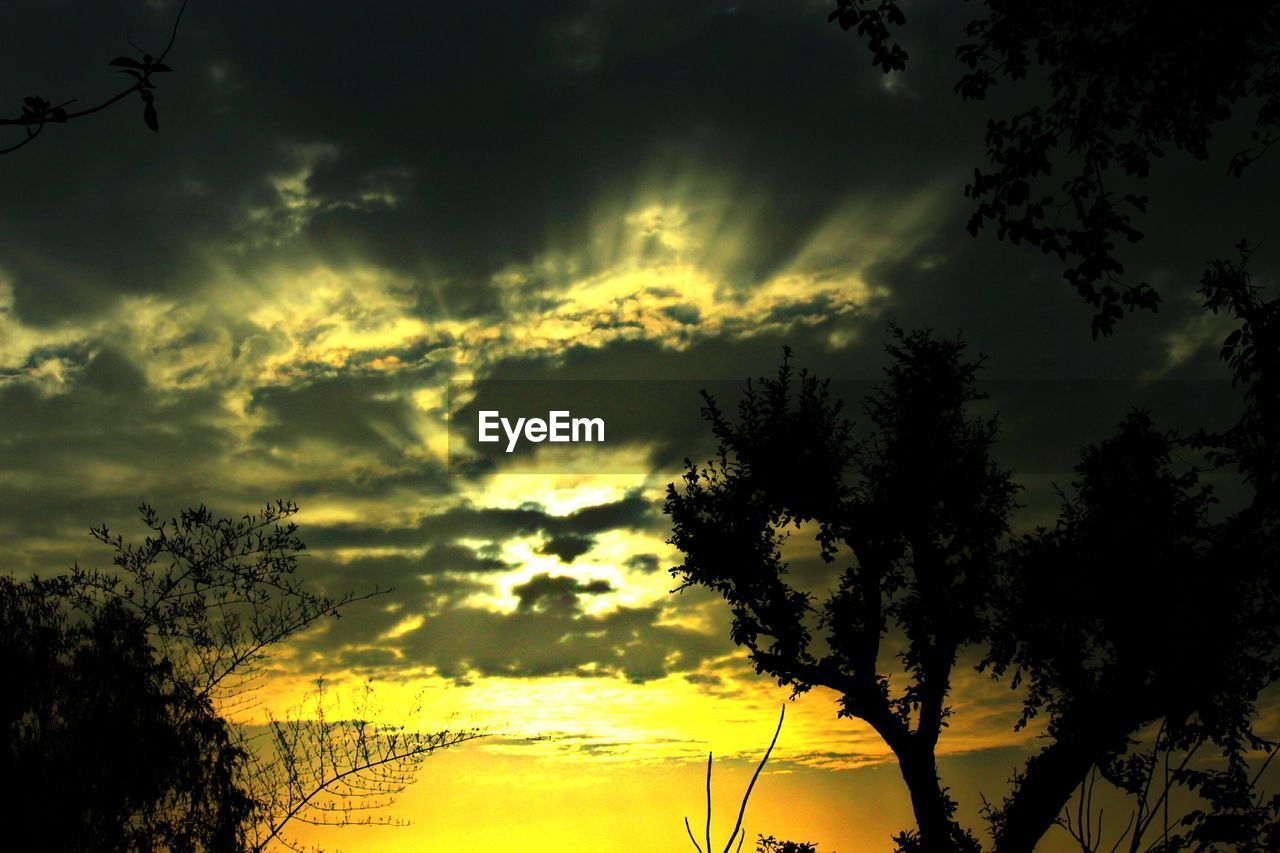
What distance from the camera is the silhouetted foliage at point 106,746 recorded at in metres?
16.7

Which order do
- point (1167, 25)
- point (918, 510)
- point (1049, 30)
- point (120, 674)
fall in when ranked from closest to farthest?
point (1167, 25), point (1049, 30), point (120, 674), point (918, 510)

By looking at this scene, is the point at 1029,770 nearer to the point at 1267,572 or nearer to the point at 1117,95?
the point at 1267,572

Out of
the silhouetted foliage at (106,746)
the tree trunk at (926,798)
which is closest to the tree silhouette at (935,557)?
the tree trunk at (926,798)

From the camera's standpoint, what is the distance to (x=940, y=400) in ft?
80.0

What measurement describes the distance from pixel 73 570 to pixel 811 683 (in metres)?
14.2

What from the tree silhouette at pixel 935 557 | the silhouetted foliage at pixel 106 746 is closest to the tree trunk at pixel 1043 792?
the tree silhouette at pixel 935 557

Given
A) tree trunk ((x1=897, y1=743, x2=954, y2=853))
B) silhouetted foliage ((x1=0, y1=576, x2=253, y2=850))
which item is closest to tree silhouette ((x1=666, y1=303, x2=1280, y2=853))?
tree trunk ((x1=897, y1=743, x2=954, y2=853))

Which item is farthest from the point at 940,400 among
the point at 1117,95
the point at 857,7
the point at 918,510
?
the point at 857,7

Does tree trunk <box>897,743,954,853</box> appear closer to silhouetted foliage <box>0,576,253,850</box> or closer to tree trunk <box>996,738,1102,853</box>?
tree trunk <box>996,738,1102,853</box>

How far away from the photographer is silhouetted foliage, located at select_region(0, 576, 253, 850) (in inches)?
659

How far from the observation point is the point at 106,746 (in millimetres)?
17531

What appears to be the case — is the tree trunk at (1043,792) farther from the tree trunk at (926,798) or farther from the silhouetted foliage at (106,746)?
the silhouetted foliage at (106,746)

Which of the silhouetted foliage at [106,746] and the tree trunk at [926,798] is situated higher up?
the silhouetted foliage at [106,746]

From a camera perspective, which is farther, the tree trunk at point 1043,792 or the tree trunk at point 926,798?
the tree trunk at point 926,798
